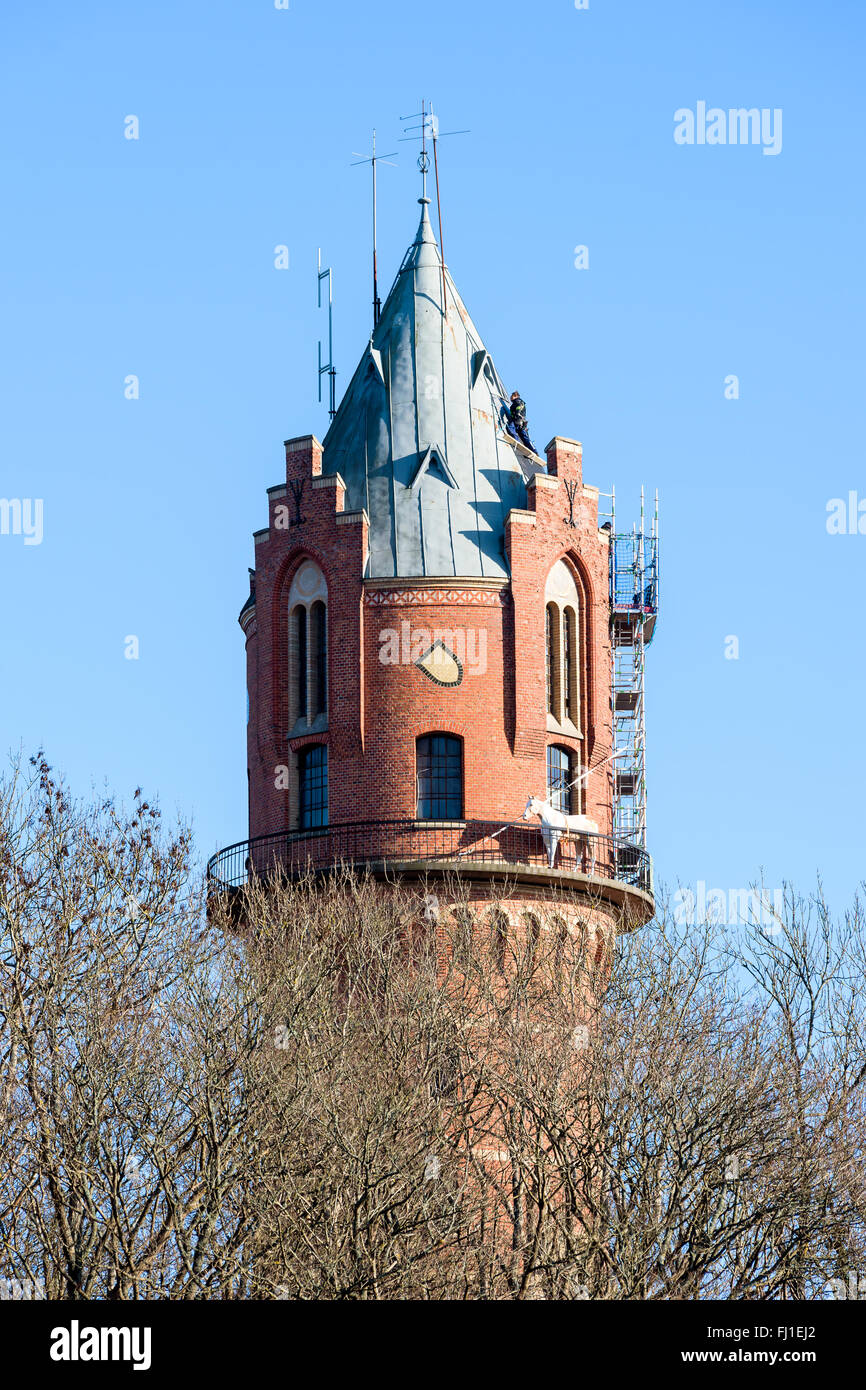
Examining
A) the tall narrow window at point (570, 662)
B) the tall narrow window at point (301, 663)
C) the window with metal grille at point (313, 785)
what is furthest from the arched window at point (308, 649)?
the tall narrow window at point (570, 662)

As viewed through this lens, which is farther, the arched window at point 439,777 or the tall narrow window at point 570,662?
the tall narrow window at point 570,662

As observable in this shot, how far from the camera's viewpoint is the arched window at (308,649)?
2127 inches

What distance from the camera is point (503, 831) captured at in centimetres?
5169

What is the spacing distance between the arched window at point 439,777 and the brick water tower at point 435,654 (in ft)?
0.13

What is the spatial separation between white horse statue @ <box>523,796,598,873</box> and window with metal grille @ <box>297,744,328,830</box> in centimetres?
476

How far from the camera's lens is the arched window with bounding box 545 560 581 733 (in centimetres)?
5434

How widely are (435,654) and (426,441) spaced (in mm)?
5736

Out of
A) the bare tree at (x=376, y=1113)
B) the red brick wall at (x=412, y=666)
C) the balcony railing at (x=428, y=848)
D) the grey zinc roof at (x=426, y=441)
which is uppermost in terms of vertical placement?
the grey zinc roof at (x=426, y=441)

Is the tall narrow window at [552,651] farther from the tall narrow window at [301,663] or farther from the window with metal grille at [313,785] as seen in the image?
the tall narrow window at [301,663]

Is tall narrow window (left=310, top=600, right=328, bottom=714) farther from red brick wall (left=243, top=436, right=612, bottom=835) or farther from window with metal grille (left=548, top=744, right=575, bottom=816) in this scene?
window with metal grille (left=548, top=744, right=575, bottom=816)

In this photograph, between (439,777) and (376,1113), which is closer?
(376,1113)

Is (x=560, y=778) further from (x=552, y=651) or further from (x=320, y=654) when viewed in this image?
(x=320, y=654)

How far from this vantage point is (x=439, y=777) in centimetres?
5256

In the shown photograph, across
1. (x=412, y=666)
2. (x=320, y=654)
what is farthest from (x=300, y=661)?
(x=412, y=666)
